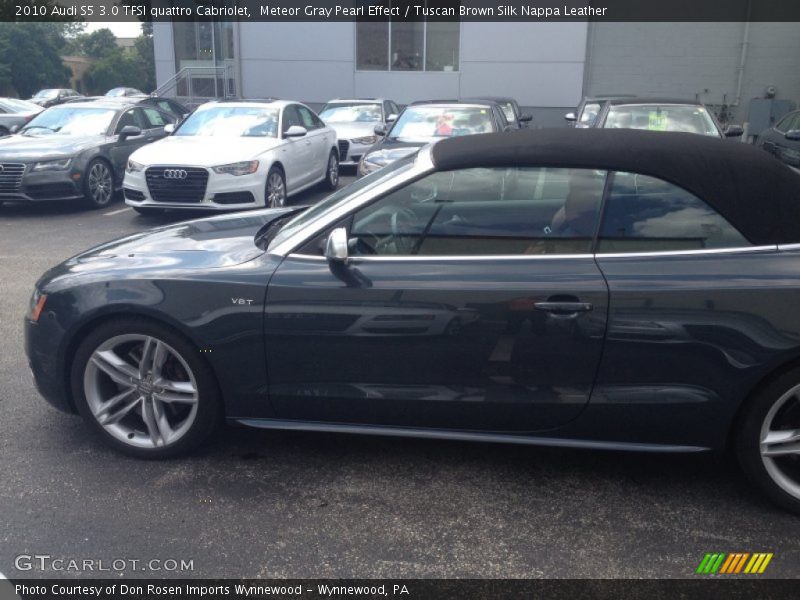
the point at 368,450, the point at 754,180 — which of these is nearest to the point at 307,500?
the point at 368,450

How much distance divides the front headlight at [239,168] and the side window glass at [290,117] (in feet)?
4.66

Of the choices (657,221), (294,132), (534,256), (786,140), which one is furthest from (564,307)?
(786,140)

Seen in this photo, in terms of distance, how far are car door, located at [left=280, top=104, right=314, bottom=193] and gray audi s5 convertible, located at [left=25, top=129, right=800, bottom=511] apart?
283 inches

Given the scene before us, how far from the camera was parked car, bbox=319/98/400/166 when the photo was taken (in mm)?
14562

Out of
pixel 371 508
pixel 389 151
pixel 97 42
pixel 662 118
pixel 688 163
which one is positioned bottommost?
pixel 371 508

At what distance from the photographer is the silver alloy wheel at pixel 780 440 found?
315cm

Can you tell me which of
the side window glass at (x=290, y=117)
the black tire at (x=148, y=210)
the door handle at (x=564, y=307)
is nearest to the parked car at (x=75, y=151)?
the black tire at (x=148, y=210)

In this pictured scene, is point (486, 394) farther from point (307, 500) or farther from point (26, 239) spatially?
point (26, 239)

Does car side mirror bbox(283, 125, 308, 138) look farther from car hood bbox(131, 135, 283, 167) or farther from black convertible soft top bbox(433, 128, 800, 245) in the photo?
black convertible soft top bbox(433, 128, 800, 245)

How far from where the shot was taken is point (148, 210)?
1012cm

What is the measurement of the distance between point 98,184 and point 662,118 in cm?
827

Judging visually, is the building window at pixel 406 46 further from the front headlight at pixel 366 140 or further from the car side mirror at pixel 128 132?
the car side mirror at pixel 128 132

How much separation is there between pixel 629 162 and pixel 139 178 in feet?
25.7

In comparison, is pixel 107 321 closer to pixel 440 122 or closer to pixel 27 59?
pixel 440 122
